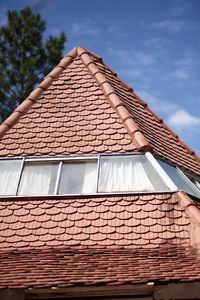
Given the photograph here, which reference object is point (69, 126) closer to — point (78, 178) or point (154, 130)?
point (78, 178)

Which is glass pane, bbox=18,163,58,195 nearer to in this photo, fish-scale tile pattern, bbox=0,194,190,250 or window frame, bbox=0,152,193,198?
window frame, bbox=0,152,193,198

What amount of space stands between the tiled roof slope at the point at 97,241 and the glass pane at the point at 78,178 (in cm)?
26

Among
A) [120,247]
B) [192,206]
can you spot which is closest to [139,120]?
A: [192,206]

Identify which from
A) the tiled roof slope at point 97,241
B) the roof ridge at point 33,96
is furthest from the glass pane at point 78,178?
the roof ridge at point 33,96

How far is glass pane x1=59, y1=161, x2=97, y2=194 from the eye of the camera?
6418 mm

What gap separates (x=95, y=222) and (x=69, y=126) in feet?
7.80

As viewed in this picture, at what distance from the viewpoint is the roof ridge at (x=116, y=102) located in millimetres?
6945

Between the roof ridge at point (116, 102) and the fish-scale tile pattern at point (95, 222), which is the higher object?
the roof ridge at point (116, 102)

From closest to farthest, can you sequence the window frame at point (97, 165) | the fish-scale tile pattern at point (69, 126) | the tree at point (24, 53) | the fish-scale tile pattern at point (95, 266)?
1. the fish-scale tile pattern at point (95, 266)
2. the window frame at point (97, 165)
3. the fish-scale tile pattern at point (69, 126)
4. the tree at point (24, 53)

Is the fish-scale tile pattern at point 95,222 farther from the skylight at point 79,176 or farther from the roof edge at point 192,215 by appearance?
the skylight at point 79,176

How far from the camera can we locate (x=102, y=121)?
24.8ft

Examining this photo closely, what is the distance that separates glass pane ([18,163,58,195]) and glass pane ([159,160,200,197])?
1.93m

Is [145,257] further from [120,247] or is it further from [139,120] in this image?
[139,120]

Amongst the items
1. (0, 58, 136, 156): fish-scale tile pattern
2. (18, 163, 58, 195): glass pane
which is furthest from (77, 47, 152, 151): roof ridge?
(18, 163, 58, 195): glass pane
